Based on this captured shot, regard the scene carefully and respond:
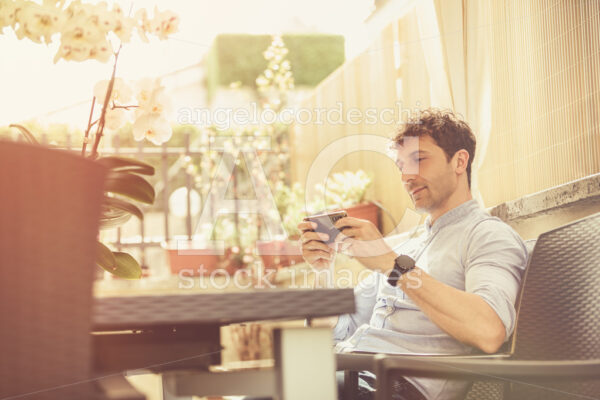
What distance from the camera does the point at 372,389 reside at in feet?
5.08

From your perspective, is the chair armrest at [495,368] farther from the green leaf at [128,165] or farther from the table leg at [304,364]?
the green leaf at [128,165]

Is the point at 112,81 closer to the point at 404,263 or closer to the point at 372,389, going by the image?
the point at 404,263

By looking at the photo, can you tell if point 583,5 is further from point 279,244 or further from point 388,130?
point 279,244

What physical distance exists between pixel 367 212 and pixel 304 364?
11.1 ft

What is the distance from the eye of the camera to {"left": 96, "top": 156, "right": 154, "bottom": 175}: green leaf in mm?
1115

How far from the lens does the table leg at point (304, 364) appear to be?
710mm

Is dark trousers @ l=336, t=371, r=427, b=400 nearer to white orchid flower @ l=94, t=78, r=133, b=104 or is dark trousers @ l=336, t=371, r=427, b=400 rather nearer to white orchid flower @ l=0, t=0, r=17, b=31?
white orchid flower @ l=94, t=78, r=133, b=104

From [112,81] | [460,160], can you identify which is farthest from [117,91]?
[460,160]

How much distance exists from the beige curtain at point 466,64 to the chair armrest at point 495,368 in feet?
5.19

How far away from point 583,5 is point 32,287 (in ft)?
6.40

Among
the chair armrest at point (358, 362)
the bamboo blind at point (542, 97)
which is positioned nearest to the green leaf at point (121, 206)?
the chair armrest at point (358, 362)

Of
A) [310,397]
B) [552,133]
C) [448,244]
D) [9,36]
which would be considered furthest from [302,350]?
[9,36]

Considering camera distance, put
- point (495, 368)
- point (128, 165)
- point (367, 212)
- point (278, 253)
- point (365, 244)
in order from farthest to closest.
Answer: point (278, 253)
point (367, 212)
point (365, 244)
point (128, 165)
point (495, 368)

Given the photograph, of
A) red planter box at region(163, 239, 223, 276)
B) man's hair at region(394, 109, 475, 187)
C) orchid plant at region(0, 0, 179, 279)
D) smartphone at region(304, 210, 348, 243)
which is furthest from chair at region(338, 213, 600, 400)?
red planter box at region(163, 239, 223, 276)
